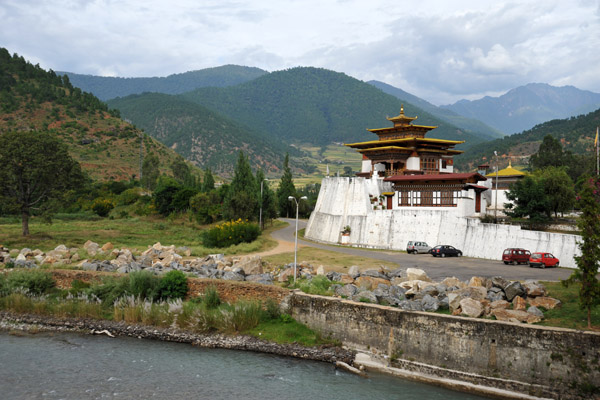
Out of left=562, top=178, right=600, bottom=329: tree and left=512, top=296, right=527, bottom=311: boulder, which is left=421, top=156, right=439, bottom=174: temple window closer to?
left=512, top=296, right=527, bottom=311: boulder

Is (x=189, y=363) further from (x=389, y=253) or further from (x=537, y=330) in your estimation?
(x=389, y=253)

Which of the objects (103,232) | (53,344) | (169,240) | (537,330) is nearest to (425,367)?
(537,330)

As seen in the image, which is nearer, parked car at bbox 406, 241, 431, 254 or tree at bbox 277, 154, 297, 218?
parked car at bbox 406, 241, 431, 254

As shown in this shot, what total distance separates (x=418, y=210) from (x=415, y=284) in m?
19.1

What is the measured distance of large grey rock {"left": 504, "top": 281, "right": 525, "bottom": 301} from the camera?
81.3 ft

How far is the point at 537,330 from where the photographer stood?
19469mm

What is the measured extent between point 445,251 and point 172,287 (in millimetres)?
22992

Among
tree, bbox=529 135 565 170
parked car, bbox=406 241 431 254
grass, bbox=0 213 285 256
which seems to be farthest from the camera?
tree, bbox=529 135 565 170

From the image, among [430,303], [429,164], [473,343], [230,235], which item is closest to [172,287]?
[430,303]

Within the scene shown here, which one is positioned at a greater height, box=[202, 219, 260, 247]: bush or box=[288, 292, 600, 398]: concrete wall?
box=[202, 219, 260, 247]: bush

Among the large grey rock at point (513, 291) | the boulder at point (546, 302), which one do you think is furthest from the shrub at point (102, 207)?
the boulder at point (546, 302)

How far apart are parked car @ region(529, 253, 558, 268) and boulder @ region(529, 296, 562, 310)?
11.0 metres

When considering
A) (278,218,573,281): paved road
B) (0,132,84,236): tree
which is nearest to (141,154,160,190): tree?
(0,132,84,236): tree

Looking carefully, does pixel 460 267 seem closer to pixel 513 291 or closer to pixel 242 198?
pixel 513 291
